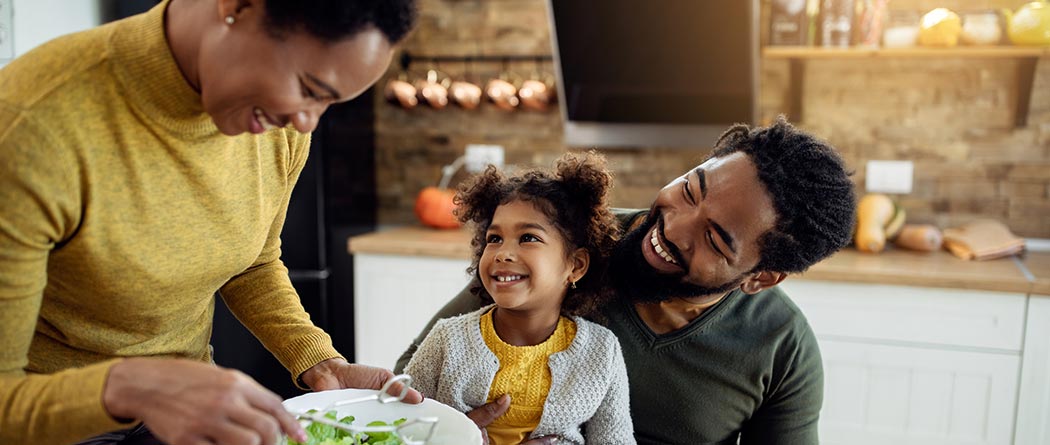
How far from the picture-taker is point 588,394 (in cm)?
125

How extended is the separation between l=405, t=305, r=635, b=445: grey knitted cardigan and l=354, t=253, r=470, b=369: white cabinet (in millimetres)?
1291

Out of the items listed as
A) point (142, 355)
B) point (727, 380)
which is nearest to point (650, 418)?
point (727, 380)

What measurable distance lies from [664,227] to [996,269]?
4.81 feet

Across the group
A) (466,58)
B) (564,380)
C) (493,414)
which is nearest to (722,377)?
(564,380)

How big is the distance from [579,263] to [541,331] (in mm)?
127

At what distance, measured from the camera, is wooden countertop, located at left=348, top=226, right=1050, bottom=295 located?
2.19 m

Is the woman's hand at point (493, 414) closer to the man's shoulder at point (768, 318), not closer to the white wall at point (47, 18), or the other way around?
the man's shoulder at point (768, 318)

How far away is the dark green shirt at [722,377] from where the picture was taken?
1.35 metres

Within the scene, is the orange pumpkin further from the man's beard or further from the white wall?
the man's beard

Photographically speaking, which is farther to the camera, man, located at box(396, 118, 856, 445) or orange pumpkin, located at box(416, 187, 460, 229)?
orange pumpkin, located at box(416, 187, 460, 229)

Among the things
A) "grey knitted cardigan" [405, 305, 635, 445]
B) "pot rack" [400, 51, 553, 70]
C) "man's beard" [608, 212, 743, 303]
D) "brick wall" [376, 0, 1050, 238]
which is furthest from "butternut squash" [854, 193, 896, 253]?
"grey knitted cardigan" [405, 305, 635, 445]

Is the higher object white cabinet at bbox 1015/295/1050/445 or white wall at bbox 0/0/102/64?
white wall at bbox 0/0/102/64

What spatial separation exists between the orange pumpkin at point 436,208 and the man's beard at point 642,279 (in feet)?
5.09

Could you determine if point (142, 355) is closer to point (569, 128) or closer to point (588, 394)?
point (588, 394)
